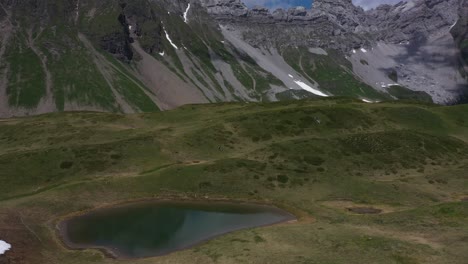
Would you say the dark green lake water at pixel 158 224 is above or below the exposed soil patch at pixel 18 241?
below

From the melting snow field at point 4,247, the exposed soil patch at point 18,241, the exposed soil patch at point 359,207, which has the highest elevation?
the melting snow field at point 4,247

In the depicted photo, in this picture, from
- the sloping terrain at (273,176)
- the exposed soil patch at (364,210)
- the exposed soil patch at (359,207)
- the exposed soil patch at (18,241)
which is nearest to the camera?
the exposed soil patch at (18,241)

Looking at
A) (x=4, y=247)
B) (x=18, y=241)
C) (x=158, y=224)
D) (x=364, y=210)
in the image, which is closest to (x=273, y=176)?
(x=364, y=210)

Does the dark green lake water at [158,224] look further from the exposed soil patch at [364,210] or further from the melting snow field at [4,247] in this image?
the exposed soil patch at [364,210]

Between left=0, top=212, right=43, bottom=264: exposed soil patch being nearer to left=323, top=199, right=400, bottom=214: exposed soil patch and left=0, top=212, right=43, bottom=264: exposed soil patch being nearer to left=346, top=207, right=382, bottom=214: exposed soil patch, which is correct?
left=323, top=199, right=400, bottom=214: exposed soil patch

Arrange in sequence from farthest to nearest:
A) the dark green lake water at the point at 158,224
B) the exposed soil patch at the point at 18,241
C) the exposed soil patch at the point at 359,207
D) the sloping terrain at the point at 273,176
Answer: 1. the exposed soil patch at the point at 359,207
2. the dark green lake water at the point at 158,224
3. the sloping terrain at the point at 273,176
4. the exposed soil patch at the point at 18,241

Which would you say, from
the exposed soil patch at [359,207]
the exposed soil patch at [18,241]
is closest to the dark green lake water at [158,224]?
the exposed soil patch at [18,241]

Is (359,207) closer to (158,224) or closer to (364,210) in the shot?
(364,210)

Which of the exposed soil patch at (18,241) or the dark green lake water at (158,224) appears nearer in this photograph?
the exposed soil patch at (18,241)
